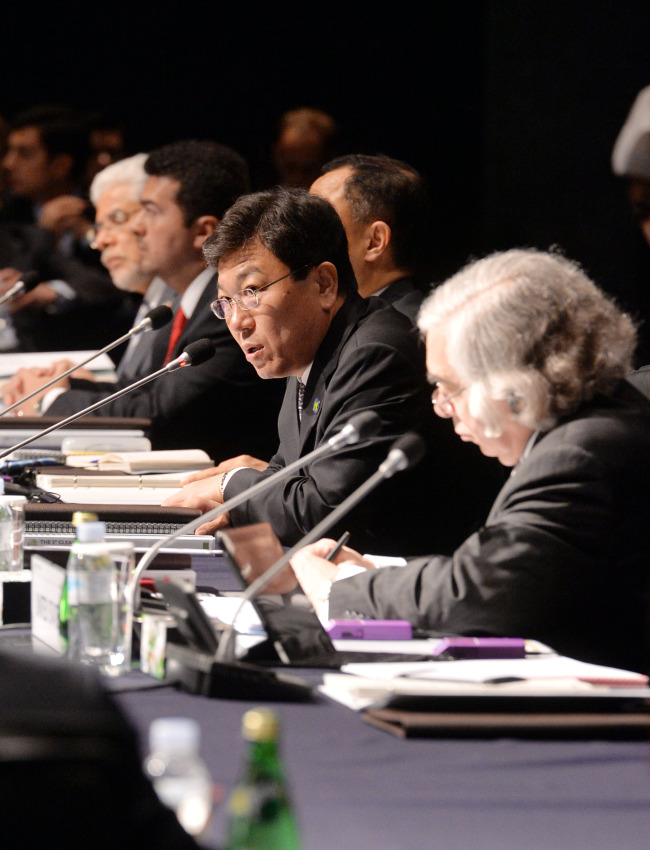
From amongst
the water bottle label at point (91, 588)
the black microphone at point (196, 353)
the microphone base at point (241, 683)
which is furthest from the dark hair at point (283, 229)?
the microphone base at point (241, 683)

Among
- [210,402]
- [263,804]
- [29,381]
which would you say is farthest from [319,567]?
[29,381]

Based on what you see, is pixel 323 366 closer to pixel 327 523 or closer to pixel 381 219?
pixel 381 219

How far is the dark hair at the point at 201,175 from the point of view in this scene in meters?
4.23

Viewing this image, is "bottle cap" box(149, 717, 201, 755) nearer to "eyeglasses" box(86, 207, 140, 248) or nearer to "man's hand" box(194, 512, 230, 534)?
"man's hand" box(194, 512, 230, 534)

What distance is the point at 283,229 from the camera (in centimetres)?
264

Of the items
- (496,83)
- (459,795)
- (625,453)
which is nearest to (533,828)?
(459,795)

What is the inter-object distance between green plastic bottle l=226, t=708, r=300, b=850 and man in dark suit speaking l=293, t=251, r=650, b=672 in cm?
88

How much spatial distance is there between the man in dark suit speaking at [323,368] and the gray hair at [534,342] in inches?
31.0

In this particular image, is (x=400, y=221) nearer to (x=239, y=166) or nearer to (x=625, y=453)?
(x=239, y=166)

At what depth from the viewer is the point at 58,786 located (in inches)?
21.3

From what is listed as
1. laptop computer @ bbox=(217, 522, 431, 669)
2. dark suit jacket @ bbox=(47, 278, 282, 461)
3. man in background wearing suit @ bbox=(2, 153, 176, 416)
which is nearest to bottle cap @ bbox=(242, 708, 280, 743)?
laptop computer @ bbox=(217, 522, 431, 669)

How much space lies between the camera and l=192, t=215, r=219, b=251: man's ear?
4.25 m

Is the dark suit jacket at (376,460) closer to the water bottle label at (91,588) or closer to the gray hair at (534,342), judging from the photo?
the gray hair at (534,342)

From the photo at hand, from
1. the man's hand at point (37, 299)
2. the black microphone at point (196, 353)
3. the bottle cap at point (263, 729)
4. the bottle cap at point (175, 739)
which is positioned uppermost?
the bottle cap at point (263, 729)
